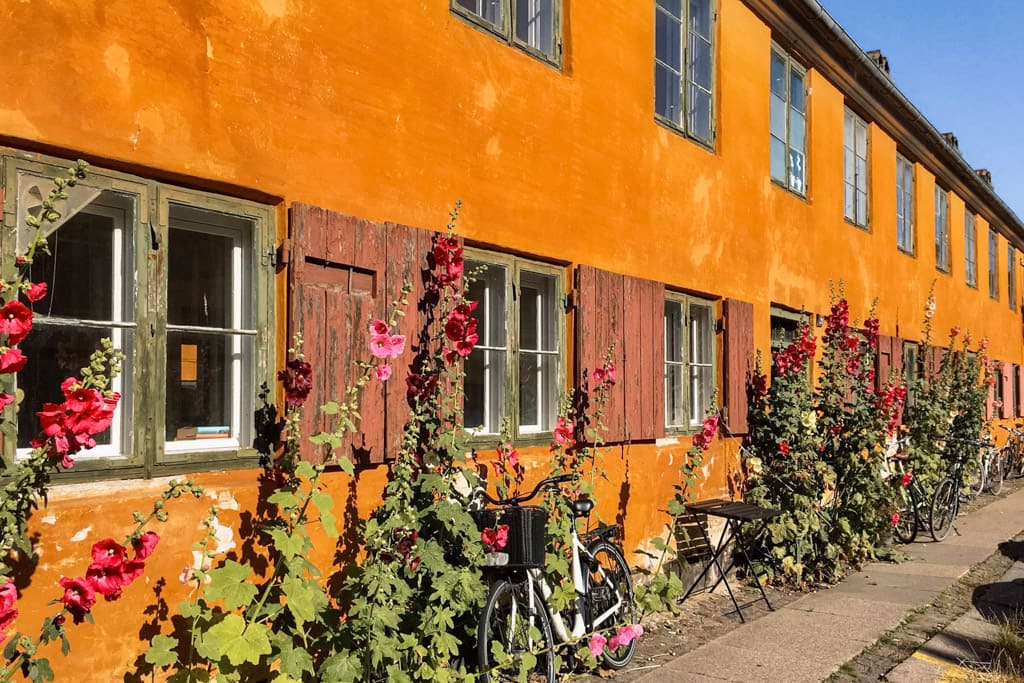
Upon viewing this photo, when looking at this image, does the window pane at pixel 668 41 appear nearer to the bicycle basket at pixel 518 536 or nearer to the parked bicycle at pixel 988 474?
the bicycle basket at pixel 518 536

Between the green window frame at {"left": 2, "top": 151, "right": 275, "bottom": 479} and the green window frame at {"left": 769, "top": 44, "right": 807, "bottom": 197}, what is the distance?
6.72 metres

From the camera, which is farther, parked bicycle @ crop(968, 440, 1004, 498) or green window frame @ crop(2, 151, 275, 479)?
parked bicycle @ crop(968, 440, 1004, 498)

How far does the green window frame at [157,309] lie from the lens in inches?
142

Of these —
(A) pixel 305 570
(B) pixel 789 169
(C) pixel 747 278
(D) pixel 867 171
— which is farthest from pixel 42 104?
(D) pixel 867 171

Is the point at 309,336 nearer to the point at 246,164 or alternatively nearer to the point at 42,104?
the point at 246,164

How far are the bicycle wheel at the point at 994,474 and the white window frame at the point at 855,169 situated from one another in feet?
18.4

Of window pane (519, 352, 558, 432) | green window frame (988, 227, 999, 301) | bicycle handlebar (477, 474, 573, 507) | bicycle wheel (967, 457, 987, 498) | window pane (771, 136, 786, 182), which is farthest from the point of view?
green window frame (988, 227, 999, 301)

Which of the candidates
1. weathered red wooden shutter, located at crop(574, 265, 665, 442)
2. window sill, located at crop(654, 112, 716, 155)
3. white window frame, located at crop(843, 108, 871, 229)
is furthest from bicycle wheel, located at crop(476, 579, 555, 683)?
white window frame, located at crop(843, 108, 871, 229)

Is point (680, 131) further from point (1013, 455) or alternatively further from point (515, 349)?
point (1013, 455)

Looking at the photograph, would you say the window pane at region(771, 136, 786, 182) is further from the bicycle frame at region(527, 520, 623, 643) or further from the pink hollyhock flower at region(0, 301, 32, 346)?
the pink hollyhock flower at region(0, 301, 32, 346)

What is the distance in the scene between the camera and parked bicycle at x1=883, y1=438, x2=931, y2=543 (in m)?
9.95

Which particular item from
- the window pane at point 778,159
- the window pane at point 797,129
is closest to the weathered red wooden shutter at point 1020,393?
the window pane at point 797,129

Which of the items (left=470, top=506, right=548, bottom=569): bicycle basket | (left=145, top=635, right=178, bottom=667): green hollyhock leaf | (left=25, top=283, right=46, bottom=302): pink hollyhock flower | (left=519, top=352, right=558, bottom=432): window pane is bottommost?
(left=145, top=635, right=178, bottom=667): green hollyhock leaf

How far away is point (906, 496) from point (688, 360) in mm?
3564
